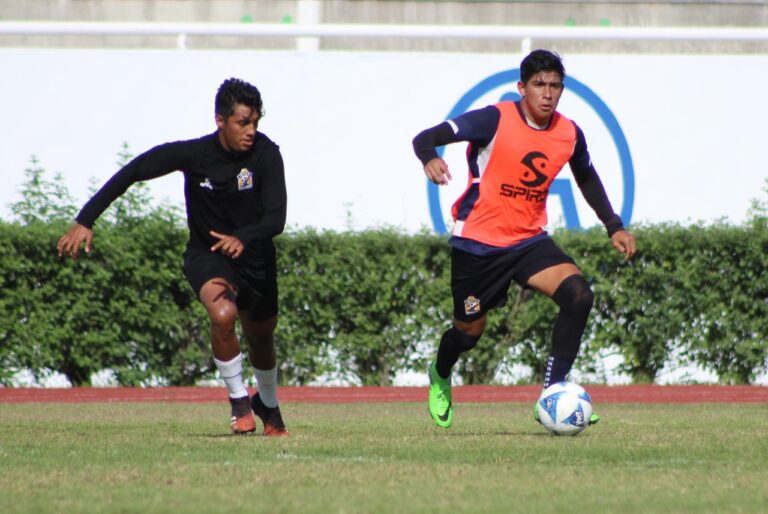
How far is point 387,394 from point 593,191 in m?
5.25

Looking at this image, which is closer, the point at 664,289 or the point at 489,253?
the point at 489,253

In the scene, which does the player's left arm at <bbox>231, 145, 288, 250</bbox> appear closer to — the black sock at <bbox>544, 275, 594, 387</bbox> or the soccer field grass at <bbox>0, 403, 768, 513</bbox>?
the soccer field grass at <bbox>0, 403, 768, 513</bbox>

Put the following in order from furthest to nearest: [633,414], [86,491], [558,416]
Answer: [633,414] < [558,416] < [86,491]

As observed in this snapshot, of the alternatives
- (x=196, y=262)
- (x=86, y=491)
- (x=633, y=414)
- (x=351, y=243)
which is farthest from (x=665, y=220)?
(x=86, y=491)

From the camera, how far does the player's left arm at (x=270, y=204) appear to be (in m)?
9.11

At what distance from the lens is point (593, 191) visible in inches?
403

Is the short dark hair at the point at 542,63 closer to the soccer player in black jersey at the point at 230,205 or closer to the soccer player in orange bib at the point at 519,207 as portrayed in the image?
the soccer player in orange bib at the point at 519,207

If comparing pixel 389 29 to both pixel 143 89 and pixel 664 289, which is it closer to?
pixel 143 89

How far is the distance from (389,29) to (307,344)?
4.18 metres

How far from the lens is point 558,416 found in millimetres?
9102

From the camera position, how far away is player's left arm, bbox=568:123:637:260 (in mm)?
9961

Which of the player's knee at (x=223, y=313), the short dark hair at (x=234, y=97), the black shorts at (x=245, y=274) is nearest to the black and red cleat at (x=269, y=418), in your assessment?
the black shorts at (x=245, y=274)

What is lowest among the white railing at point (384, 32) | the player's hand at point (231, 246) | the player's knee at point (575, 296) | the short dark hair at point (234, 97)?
the player's knee at point (575, 296)

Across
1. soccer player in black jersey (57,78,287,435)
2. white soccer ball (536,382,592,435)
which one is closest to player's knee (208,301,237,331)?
soccer player in black jersey (57,78,287,435)
